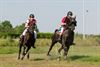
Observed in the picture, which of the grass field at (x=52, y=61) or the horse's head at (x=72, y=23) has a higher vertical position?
the horse's head at (x=72, y=23)

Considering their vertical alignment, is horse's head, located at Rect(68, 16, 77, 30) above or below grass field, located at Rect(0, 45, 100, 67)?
above

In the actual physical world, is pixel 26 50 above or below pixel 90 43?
above

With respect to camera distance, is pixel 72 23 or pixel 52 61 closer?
pixel 52 61

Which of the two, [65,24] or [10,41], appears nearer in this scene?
[65,24]

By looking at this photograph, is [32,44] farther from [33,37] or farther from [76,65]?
[76,65]

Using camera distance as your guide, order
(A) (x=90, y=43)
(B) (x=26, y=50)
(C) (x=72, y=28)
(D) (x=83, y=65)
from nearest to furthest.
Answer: (D) (x=83, y=65) → (C) (x=72, y=28) → (B) (x=26, y=50) → (A) (x=90, y=43)

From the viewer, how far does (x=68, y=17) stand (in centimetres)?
2288

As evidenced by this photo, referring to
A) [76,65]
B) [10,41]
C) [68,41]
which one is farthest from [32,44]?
[10,41]

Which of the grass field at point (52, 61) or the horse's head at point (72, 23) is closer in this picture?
the grass field at point (52, 61)

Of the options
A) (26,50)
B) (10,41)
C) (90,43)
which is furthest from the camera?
(90,43)

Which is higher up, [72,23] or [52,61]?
[72,23]

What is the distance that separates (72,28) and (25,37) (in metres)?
2.73

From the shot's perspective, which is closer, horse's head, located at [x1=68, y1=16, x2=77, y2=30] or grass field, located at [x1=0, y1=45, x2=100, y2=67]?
grass field, located at [x1=0, y1=45, x2=100, y2=67]

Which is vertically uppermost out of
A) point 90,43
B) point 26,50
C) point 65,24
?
point 65,24
